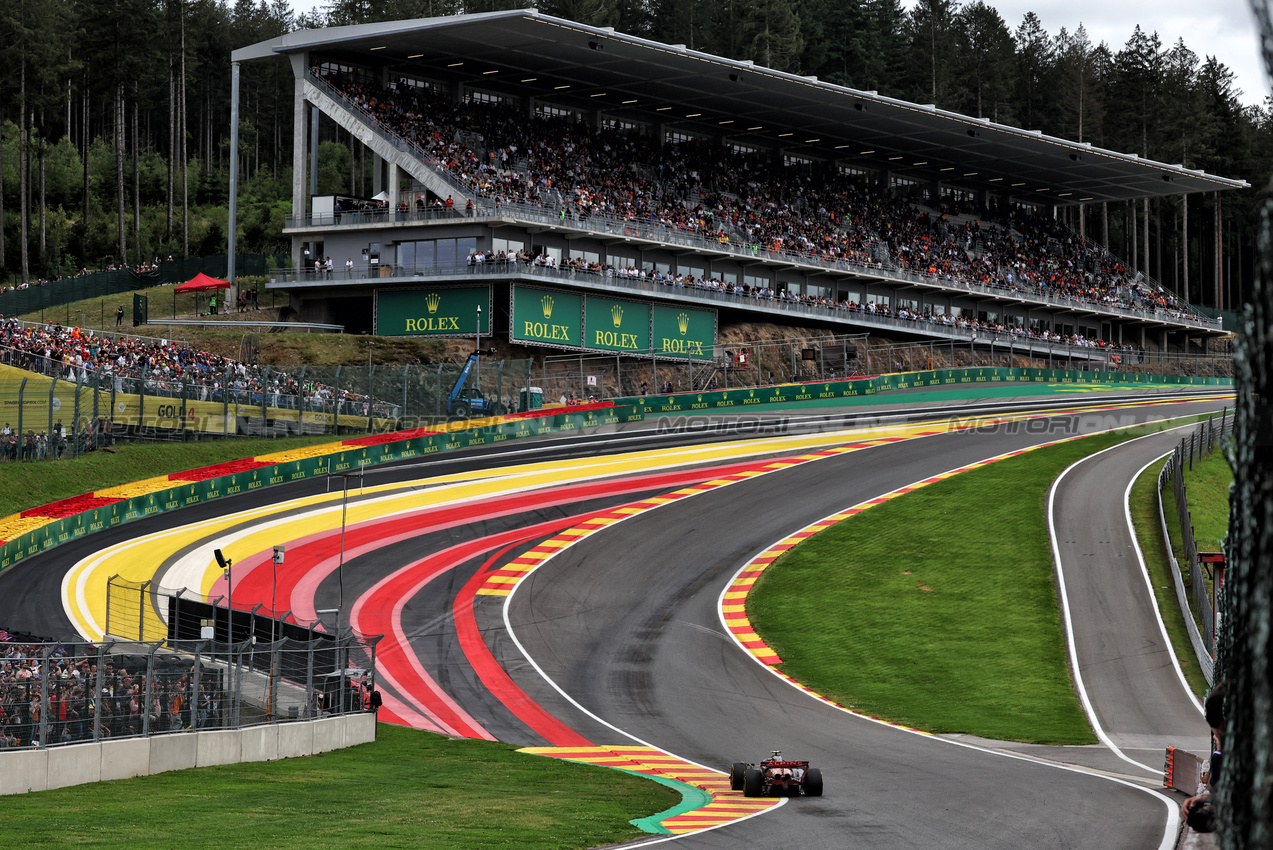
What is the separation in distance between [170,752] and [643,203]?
5384 centimetres

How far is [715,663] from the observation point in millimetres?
27984

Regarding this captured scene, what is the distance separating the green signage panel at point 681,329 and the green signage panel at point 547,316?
473 centimetres

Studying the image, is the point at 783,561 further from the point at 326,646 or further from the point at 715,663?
the point at 326,646

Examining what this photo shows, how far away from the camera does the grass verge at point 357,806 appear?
41.4 feet

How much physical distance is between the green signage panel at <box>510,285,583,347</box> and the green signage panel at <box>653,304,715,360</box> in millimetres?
4729

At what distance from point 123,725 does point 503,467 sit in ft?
94.8

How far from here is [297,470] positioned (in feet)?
139

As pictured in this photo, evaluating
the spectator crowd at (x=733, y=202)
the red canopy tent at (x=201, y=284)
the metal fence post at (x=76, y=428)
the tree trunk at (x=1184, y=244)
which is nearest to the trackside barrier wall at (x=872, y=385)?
the spectator crowd at (x=733, y=202)

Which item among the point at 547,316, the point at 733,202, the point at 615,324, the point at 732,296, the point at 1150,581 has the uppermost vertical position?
the point at 733,202

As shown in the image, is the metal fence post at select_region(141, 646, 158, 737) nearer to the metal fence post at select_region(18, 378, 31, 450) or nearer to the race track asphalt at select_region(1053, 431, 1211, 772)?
the race track asphalt at select_region(1053, 431, 1211, 772)

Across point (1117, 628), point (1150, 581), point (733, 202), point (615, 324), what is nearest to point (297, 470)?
point (615, 324)

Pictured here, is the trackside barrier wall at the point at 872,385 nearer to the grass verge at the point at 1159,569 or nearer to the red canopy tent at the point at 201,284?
→ the grass verge at the point at 1159,569

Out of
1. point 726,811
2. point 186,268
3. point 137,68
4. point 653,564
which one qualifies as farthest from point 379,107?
point 726,811

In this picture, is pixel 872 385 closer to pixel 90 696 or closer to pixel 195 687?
pixel 195 687
